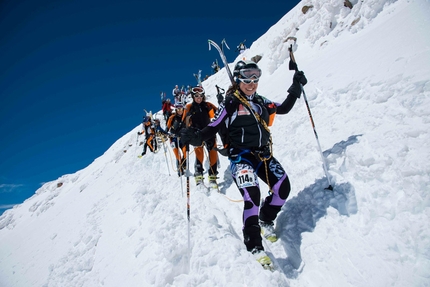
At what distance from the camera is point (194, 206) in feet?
18.0

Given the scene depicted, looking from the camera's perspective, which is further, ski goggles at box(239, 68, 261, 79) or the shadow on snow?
ski goggles at box(239, 68, 261, 79)

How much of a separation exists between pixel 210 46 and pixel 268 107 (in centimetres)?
284

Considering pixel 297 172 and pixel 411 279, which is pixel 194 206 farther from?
pixel 411 279

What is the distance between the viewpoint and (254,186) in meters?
3.53

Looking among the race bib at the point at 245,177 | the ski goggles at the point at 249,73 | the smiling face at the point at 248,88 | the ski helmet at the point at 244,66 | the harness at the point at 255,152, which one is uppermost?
the ski helmet at the point at 244,66

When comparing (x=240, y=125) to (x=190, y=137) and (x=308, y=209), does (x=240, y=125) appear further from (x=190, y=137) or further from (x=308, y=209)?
(x=308, y=209)

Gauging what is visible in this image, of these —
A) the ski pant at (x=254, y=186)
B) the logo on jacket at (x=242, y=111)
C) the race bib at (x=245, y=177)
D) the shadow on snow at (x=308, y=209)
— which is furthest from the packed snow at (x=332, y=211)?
the logo on jacket at (x=242, y=111)

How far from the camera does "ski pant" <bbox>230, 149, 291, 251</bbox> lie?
3.30 m

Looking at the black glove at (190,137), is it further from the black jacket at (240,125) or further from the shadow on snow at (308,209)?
the shadow on snow at (308,209)

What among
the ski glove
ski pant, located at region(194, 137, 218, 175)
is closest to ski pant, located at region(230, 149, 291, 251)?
the ski glove

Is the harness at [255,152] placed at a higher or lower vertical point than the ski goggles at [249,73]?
lower

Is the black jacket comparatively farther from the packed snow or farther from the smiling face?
the packed snow

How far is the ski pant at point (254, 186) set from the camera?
130 inches

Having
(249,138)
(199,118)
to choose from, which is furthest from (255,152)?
(199,118)
